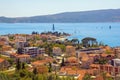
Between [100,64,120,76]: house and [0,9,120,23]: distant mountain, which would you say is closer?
[100,64,120,76]: house

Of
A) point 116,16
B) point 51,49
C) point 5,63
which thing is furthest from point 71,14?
point 5,63

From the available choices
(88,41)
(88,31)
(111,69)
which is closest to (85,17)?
(88,31)

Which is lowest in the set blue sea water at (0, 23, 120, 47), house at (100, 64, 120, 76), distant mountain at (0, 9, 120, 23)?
blue sea water at (0, 23, 120, 47)

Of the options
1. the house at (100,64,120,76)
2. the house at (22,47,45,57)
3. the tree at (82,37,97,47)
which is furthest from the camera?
the tree at (82,37,97,47)

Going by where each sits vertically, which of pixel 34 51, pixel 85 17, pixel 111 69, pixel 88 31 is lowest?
pixel 88 31

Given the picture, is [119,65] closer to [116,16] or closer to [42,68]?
[42,68]

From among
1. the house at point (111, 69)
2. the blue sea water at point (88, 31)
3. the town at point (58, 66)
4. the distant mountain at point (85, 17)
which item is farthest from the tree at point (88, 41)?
the distant mountain at point (85, 17)

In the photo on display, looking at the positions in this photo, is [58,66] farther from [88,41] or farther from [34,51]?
[88,41]

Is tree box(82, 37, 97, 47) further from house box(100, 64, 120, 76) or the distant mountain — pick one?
the distant mountain

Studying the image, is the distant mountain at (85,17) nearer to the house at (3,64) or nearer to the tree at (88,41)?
the tree at (88,41)

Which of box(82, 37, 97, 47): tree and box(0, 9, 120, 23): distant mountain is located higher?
box(0, 9, 120, 23): distant mountain

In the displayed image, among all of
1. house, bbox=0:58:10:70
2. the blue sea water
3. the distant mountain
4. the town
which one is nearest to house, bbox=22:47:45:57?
the town
